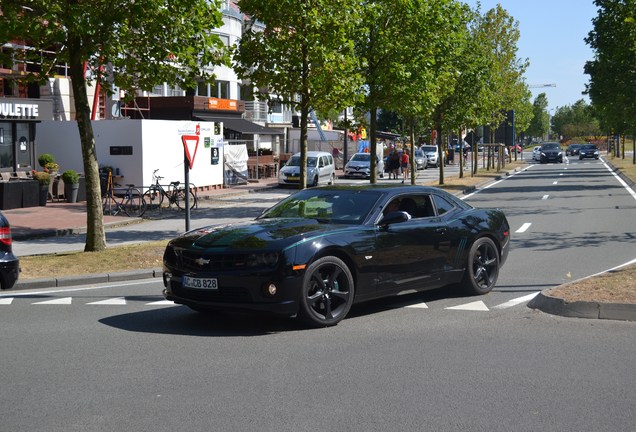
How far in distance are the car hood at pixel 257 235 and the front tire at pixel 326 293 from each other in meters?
0.34

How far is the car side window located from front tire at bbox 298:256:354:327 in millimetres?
2095

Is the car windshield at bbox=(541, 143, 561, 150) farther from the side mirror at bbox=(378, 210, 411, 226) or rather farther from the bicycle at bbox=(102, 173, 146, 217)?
the side mirror at bbox=(378, 210, 411, 226)

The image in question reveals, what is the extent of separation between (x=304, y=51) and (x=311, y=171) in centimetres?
1893

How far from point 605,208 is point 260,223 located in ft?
63.2

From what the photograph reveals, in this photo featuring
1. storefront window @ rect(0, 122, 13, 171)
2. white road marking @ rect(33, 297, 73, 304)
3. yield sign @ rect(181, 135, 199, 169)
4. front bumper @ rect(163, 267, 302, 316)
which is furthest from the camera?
storefront window @ rect(0, 122, 13, 171)

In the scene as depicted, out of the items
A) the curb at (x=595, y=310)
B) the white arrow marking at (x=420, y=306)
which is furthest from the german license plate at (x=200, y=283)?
the curb at (x=595, y=310)

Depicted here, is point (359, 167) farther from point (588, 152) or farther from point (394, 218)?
point (588, 152)

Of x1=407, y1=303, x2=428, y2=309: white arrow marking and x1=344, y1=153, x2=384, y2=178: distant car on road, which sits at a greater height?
x1=344, y1=153, x2=384, y2=178: distant car on road

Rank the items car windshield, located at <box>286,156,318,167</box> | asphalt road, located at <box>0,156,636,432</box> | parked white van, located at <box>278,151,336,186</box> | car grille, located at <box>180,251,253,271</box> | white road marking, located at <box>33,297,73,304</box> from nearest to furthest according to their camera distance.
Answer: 1. asphalt road, located at <box>0,156,636,432</box>
2. car grille, located at <box>180,251,253,271</box>
3. white road marking, located at <box>33,297,73,304</box>
4. parked white van, located at <box>278,151,336,186</box>
5. car windshield, located at <box>286,156,318,167</box>

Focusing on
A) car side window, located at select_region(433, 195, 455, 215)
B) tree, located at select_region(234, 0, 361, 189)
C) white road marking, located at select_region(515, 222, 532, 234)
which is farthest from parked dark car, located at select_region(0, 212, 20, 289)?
white road marking, located at select_region(515, 222, 532, 234)

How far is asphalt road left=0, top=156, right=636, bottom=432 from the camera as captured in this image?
561cm

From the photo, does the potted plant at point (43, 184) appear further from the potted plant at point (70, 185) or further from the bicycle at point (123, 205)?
the bicycle at point (123, 205)

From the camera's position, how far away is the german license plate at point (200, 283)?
8.41 metres

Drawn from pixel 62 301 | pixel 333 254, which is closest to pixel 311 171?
pixel 62 301
